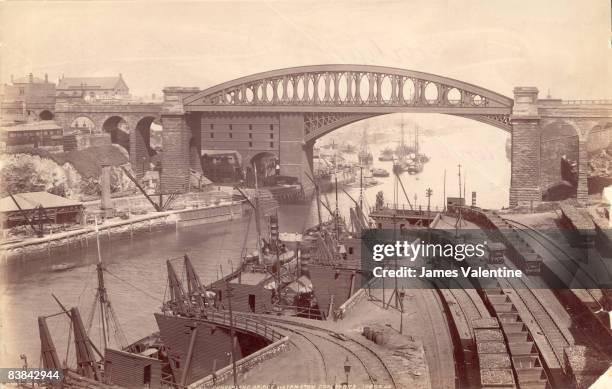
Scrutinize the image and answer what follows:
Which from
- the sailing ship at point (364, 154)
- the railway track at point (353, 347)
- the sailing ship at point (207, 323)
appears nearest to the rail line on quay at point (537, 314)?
the railway track at point (353, 347)

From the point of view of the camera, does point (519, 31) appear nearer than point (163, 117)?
Yes

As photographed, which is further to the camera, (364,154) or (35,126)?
(364,154)

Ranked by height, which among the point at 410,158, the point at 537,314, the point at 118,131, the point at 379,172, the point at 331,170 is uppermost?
the point at 118,131

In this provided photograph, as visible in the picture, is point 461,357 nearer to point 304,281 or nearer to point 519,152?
point 304,281

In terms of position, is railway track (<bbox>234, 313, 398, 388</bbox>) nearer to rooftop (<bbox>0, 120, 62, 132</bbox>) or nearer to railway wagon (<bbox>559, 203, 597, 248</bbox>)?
railway wagon (<bbox>559, 203, 597, 248</bbox>)

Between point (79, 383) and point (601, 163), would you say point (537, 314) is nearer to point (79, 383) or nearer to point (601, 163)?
point (79, 383)

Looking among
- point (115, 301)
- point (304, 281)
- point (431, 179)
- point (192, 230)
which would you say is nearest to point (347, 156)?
point (431, 179)

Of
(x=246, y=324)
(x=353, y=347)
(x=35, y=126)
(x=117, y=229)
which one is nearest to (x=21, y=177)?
(x=117, y=229)
